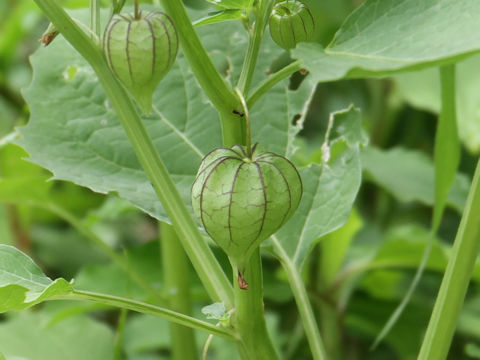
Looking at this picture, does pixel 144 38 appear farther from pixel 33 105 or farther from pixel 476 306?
pixel 476 306

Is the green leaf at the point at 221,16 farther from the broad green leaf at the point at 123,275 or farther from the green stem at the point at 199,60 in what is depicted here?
the broad green leaf at the point at 123,275

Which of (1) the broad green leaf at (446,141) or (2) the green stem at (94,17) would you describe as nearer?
(2) the green stem at (94,17)

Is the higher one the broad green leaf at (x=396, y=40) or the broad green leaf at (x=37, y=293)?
the broad green leaf at (x=396, y=40)

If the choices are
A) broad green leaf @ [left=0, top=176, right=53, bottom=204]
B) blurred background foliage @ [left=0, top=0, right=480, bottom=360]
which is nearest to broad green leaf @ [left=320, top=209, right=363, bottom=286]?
blurred background foliage @ [left=0, top=0, right=480, bottom=360]

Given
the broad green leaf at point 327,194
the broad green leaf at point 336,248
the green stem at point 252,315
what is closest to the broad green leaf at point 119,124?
the broad green leaf at point 327,194

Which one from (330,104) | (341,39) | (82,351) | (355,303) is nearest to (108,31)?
(341,39)
